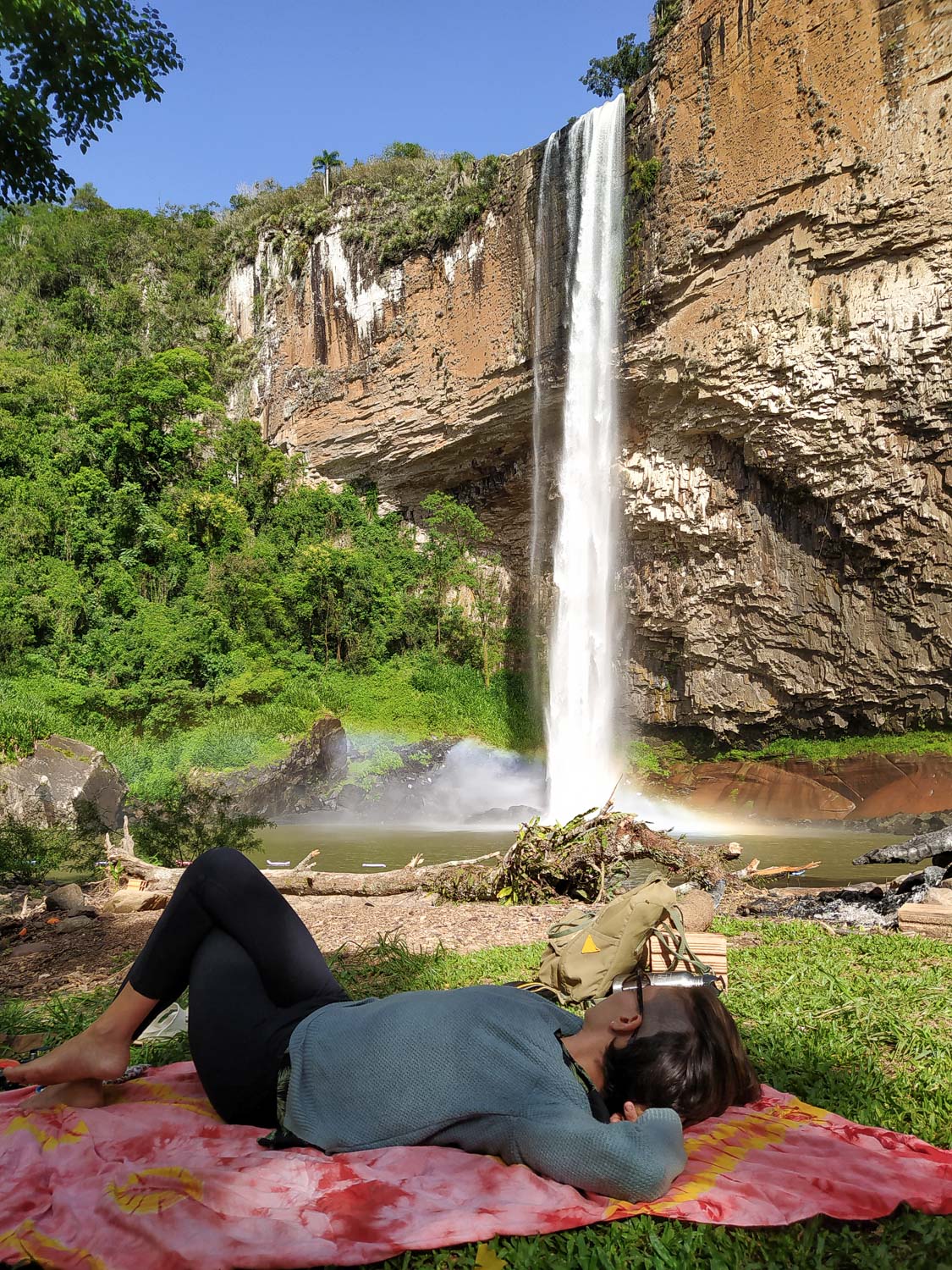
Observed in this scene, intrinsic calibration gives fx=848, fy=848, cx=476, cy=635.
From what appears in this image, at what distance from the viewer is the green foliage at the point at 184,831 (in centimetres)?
923

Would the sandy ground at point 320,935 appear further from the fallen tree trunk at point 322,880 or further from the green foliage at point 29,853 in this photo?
the green foliage at point 29,853

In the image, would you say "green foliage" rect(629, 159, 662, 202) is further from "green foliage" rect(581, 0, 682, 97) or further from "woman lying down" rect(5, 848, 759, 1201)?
"woman lying down" rect(5, 848, 759, 1201)

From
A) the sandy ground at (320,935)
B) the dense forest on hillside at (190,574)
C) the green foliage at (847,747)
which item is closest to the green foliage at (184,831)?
the sandy ground at (320,935)

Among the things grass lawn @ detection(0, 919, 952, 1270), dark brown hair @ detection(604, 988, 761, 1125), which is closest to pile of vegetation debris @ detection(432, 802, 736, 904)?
grass lawn @ detection(0, 919, 952, 1270)

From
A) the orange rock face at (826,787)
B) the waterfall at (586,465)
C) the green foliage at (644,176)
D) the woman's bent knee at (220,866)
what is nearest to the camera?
the woman's bent knee at (220,866)

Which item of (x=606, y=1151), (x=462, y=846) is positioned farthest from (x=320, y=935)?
(x=462, y=846)

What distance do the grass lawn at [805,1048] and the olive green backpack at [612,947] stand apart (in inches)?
22.8

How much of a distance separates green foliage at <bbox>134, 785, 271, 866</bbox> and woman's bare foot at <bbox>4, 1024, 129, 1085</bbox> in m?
6.98

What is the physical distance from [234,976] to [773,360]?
54.1 ft

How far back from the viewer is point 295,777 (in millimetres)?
Answer: 19922

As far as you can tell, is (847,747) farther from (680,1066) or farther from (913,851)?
(680,1066)

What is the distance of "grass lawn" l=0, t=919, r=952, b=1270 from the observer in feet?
6.12

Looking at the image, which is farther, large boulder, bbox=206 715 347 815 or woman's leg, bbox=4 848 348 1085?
large boulder, bbox=206 715 347 815

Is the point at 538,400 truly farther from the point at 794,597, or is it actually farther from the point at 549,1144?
the point at 549,1144
